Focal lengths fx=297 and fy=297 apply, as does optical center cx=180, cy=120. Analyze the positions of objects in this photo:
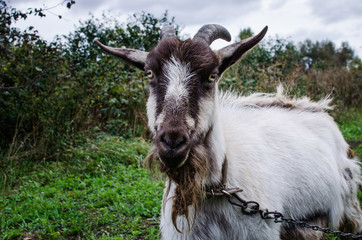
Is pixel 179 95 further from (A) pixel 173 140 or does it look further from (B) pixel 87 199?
(B) pixel 87 199

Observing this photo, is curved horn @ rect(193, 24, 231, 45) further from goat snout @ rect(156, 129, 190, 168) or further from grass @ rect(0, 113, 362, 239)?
grass @ rect(0, 113, 362, 239)

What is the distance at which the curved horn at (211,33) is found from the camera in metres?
2.58

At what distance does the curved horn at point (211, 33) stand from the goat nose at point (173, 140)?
3.24 ft

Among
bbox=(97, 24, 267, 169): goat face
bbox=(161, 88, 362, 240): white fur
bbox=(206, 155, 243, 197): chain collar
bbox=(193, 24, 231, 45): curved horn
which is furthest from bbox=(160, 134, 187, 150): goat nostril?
bbox=(193, 24, 231, 45): curved horn

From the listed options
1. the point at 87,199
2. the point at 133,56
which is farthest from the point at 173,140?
the point at 87,199

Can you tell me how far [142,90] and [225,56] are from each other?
551cm

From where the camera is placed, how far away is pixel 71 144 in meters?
6.00

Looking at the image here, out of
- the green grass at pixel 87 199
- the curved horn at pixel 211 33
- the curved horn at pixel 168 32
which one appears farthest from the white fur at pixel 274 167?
the green grass at pixel 87 199

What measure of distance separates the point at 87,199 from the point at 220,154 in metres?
2.78

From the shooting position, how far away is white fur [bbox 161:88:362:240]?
2.40 m

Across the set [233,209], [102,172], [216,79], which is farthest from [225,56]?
[102,172]

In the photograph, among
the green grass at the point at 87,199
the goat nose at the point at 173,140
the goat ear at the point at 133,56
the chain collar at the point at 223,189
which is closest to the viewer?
the goat nose at the point at 173,140

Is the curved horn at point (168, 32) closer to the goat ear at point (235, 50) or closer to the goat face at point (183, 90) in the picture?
the goat face at point (183, 90)

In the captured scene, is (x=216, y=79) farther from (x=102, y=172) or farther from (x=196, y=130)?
(x=102, y=172)
